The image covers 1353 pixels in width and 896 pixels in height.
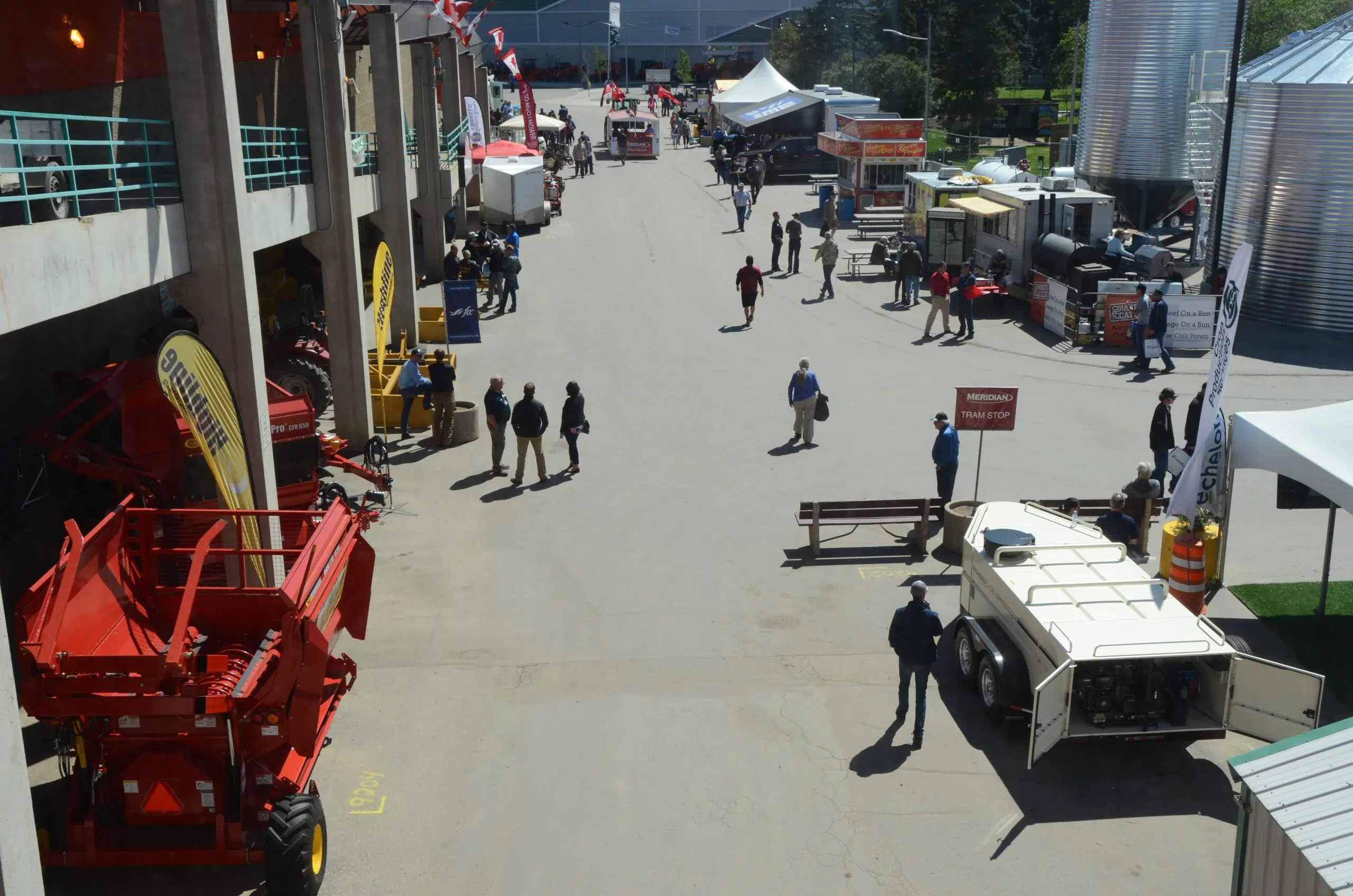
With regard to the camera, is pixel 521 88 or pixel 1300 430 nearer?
pixel 1300 430

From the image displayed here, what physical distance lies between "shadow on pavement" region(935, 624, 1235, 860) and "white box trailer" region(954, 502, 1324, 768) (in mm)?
292

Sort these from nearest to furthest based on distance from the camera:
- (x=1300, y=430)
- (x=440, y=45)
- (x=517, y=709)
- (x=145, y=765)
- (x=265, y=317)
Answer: (x=145, y=765), (x=517, y=709), (x=1300, y=430), (x=265, y=317), (x=440, y=45)

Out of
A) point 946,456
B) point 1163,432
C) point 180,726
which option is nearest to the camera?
point 180,726

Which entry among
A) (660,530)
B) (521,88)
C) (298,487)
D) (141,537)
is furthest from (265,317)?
(521,88)

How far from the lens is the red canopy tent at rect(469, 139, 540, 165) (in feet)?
130

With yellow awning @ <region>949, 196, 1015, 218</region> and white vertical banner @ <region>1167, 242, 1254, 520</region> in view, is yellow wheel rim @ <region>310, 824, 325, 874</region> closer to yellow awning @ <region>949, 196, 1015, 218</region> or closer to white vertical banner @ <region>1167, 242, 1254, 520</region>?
white vertical banner @ <region>1167, 242, 1254, 520</region>

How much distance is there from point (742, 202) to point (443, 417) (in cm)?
2209

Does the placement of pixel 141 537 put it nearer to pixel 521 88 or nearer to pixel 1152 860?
pixel 1152 860

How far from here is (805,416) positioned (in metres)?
18.7

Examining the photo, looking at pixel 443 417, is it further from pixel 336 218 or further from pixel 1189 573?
pixel 1189 573

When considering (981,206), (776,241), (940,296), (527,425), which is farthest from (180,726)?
(981,206)

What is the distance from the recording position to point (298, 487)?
14.9 m

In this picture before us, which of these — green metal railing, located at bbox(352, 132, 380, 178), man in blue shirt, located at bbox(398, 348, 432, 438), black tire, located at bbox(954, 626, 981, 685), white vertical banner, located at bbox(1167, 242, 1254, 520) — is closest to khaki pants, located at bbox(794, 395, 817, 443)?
man in blue shirt, located at bbox(398, 348, 432, 438)

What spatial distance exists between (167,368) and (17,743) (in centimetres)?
342
